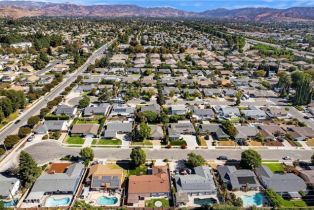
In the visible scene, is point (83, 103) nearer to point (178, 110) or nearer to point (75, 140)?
point (75, 140)

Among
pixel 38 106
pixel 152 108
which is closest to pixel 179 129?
pixel 152 108

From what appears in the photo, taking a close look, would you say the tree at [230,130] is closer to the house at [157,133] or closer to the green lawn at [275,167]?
the green lawn at [275,167]

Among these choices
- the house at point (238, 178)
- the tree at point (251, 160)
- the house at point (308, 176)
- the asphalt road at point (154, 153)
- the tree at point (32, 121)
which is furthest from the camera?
the tree at point (32, 121)

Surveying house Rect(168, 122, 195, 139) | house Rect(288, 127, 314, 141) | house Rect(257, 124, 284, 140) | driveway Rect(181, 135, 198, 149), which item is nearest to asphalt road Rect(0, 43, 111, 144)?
house Rect(168, 122, 195, 139)

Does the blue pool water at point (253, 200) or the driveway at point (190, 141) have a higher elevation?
the driveway at point (190, 141)

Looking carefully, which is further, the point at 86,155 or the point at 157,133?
the point at 157,133

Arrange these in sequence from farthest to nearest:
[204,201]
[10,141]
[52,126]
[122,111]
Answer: [122,111], [52,126], [10,141], [204,201]

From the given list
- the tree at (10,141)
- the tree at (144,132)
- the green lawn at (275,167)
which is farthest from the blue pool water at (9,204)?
the green lawn at (275,167)

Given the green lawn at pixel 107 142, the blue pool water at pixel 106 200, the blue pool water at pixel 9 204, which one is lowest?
the blue pool water at pixel 9 204
